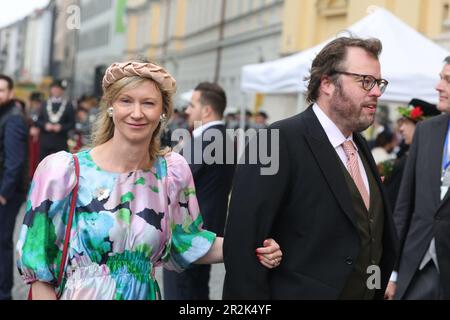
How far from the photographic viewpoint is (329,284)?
11.6 feet

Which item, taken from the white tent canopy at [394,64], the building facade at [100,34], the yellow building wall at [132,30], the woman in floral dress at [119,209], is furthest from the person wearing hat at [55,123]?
the yellow building wall at [132,30]

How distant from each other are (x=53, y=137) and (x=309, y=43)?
34.5ft

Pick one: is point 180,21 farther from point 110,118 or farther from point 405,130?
point 110,118

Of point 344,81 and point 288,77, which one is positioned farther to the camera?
point 288,77

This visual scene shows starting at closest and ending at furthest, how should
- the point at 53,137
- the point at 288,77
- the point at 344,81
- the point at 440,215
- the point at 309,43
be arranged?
the point at 344,81 < the point at 440,215 < the point at 288,77 < the point at 53,137 < the point at 309,43

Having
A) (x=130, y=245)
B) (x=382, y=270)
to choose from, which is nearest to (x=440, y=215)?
(x=382, y=270)

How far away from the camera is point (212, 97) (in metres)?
7.05

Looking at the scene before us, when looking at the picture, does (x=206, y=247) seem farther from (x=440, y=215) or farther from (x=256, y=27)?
(x=256, y=27)

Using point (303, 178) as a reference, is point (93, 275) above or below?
below

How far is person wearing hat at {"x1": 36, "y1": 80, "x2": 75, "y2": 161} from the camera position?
15570 mm

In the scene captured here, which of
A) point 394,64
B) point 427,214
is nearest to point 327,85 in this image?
point 427,214

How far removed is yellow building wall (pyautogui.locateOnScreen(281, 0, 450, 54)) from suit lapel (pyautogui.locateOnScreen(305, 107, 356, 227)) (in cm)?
1293

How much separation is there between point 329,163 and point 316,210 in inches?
8.1

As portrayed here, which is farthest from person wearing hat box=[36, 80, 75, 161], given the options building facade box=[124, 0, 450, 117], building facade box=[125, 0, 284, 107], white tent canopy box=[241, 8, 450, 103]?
building facade box=[125, 0, 284, 107]
